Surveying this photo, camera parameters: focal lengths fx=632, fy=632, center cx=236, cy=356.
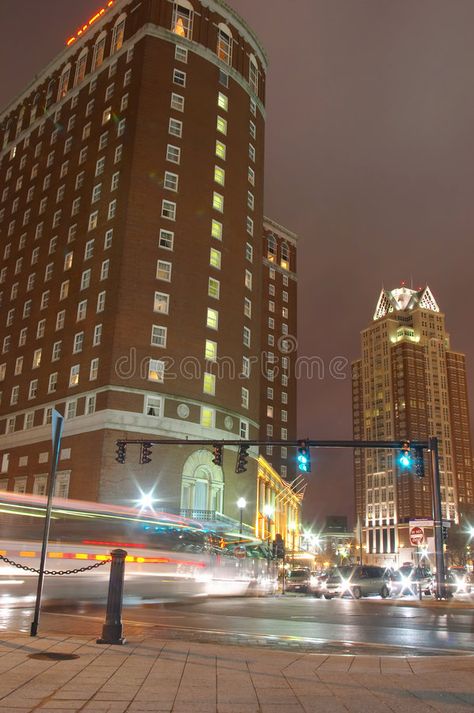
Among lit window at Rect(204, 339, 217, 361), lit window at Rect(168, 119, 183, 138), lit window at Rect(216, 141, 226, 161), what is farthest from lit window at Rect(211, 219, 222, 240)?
lit window at Rect(204, 339, 217, 361)

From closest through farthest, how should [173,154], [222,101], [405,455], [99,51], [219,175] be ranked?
[405,455] → [173,154] → [219,175] → [222,101] → [99,51]

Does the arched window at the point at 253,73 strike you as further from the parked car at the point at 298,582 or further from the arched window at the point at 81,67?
the parked car at the point at 298,582

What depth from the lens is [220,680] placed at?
8242 millimetres

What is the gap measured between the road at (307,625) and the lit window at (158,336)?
3306cm

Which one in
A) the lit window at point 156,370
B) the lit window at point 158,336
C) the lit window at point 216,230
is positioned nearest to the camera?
the lit window at point 156,370

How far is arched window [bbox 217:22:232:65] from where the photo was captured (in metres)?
A: 68.8

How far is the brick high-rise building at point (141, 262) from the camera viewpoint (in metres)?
53.4

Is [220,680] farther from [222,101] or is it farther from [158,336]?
[222,101]

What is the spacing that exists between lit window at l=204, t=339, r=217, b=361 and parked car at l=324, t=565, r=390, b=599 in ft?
90.1

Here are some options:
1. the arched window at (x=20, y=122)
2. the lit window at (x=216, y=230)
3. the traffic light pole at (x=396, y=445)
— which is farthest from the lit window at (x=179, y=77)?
the traffic light pole at (x=396, y=445)

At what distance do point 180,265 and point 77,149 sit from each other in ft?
68.4

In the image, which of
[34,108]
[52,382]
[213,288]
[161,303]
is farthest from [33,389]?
[34,108]

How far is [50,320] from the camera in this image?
62.9 metres

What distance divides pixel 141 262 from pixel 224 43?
98.7 feet
